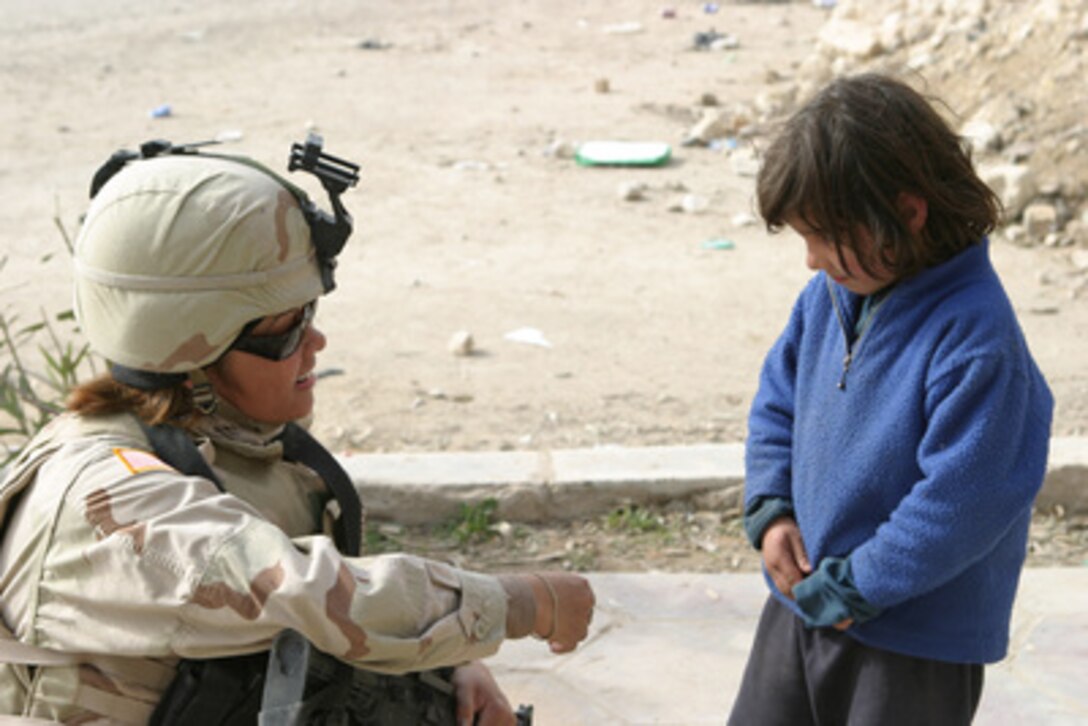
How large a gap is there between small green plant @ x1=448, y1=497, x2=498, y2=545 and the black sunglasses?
7.60 ft

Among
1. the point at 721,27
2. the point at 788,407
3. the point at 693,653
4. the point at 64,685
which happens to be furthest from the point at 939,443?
the point at 721,27

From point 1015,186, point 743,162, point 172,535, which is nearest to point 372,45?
point 743,162

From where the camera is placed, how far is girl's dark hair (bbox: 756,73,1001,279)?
233 cm

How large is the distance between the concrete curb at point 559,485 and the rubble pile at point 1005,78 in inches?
104

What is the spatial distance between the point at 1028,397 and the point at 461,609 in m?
0.93

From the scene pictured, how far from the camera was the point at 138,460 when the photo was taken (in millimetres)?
A: 2102

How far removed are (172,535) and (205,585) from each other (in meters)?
0.08

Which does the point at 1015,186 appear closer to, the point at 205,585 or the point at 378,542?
the point at 378,542

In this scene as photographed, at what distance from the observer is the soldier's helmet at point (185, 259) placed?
215 cm

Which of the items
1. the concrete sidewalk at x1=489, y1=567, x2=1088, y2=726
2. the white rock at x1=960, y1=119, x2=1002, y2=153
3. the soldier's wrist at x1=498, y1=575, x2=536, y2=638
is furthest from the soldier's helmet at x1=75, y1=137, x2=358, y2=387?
the white rock at x1=960, y1=119, x2=1002, y2=153

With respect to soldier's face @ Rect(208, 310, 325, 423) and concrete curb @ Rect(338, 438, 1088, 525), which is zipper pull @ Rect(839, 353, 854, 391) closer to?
soldier's face @ Rect(208, 310, 325, 423)

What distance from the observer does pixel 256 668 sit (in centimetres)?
217

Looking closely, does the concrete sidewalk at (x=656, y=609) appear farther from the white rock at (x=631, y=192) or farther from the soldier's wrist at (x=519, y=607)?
the white rock at (x=631, y=192)

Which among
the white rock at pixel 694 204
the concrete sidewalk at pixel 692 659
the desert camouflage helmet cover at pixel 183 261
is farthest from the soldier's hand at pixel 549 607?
the white rock at pixel 694 204
